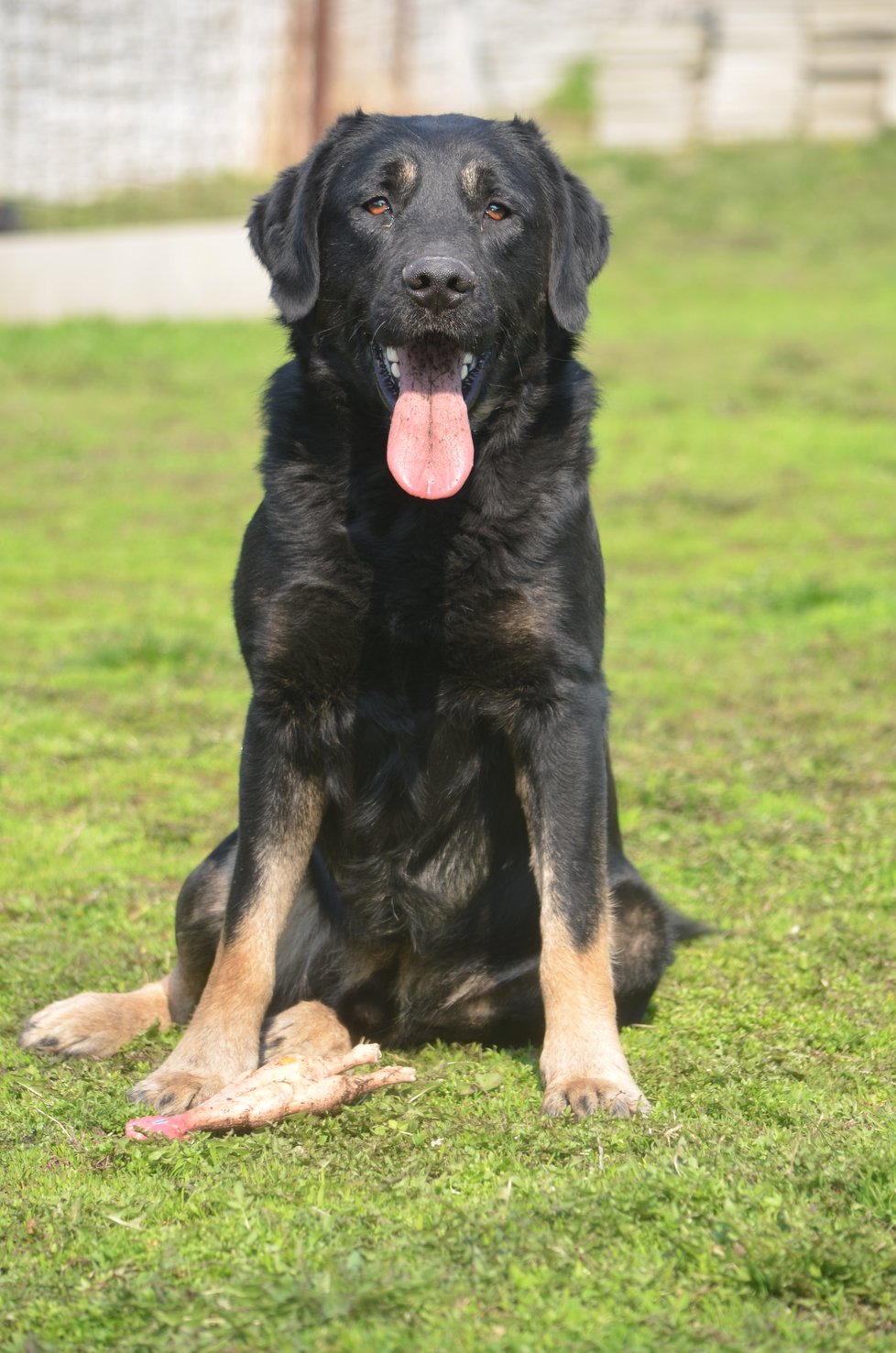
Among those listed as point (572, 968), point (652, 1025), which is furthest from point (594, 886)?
point (652, 1025)

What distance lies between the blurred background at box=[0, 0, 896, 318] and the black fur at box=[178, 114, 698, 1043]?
13392 millimetres

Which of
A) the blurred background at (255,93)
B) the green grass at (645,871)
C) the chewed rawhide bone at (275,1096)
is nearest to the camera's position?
the green grass at (645,871)

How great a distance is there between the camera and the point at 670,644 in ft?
27.7

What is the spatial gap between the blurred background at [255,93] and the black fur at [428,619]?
13392 mm

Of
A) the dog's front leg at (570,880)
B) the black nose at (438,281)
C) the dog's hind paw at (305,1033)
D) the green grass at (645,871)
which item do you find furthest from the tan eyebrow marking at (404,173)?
the green grass at (645,871)

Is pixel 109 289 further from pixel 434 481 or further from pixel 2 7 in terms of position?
pixel 434 481

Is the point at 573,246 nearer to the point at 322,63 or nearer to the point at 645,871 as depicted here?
the point at 645,871

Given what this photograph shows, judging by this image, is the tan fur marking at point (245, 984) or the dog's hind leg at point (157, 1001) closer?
the tan fur marking at point (245, 984)

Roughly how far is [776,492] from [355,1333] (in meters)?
9.61

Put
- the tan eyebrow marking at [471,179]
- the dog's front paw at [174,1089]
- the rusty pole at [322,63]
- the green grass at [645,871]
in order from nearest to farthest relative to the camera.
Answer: the green grass at [645,871]
the dog's front paw at [174,1089]
the tan eyebrow marking at [471,179]
the rusty pole at [322,63]

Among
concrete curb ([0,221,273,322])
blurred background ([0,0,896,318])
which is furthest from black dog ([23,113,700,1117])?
blurred background ([0,0,896,318])

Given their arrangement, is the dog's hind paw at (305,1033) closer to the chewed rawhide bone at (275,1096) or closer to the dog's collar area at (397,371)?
the chewed rawhide bone at (275,1096)

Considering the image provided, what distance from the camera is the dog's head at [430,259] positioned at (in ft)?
13.0

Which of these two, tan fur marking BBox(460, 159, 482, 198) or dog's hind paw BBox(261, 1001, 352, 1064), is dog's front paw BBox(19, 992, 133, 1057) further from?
tan fur marking BBox(460, 159, 482, 198)
